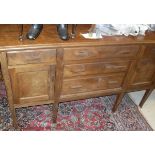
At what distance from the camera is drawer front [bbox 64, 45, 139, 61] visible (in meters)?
1.37

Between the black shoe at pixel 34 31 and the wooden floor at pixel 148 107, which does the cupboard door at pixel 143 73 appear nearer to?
the wooden floor at pixel 148 107

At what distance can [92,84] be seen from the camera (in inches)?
66.1

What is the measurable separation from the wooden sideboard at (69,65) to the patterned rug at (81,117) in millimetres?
197

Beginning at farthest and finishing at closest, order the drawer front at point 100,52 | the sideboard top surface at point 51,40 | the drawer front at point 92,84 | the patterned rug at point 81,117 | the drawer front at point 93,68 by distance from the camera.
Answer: the patterned rug at point 81,117, the drawer front at point 92,84, the drawer front at point 93,68, the drawer front at point 100,52, the sideboard top surface at point 51,40

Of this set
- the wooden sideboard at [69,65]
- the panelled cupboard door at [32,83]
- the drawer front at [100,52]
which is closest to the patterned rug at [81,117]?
the wooden sideboard at [69,65]

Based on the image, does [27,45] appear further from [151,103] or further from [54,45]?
[151,103]

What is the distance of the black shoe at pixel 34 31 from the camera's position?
127 cm

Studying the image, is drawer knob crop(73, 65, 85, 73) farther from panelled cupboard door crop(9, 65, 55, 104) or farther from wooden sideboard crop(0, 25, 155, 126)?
panelled cupboard door crop(9, 65, 55, 104)

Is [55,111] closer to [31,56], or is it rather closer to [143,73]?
[31,56]

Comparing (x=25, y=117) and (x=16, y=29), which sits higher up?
(x=16, y=29)

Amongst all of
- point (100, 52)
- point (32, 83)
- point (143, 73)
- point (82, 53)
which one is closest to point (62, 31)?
point (82, 53)

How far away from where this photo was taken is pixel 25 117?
6.11 ft
